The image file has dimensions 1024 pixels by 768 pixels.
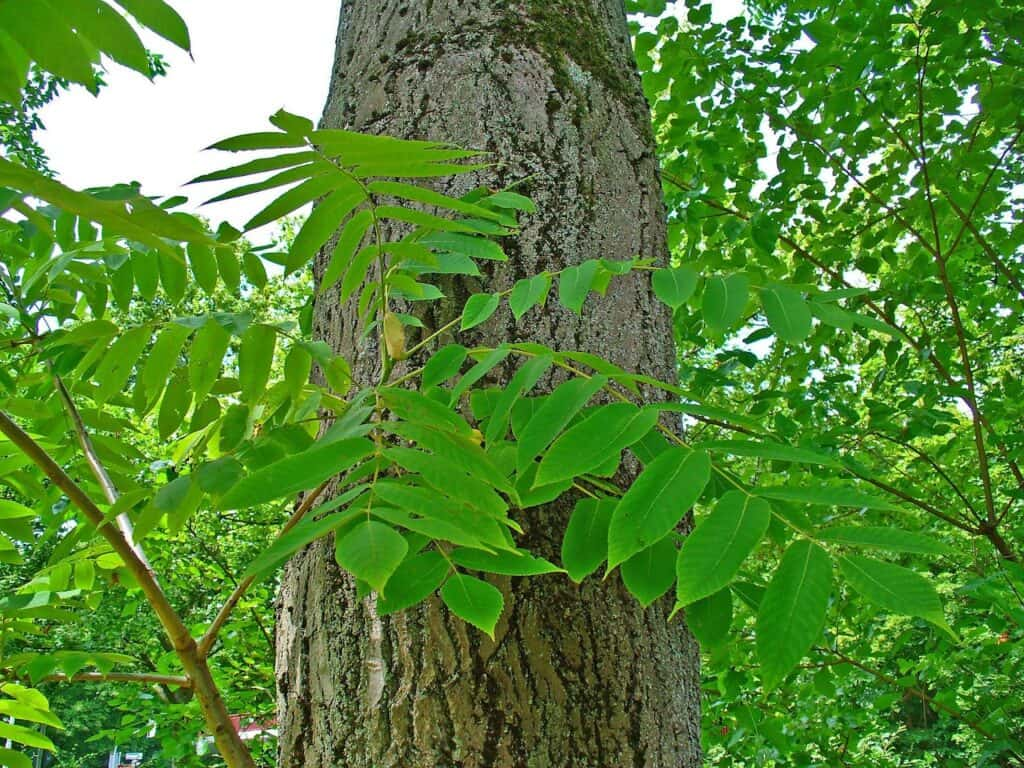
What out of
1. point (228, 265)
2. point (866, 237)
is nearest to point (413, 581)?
point (228, 265)

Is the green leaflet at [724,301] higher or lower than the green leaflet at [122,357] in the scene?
lower

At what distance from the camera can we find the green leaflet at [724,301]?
Answer: 40.7 inches

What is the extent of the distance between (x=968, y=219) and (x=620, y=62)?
6.42ft

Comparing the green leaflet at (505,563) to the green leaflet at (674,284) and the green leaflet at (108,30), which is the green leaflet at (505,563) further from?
the green leaflet at (108,30)

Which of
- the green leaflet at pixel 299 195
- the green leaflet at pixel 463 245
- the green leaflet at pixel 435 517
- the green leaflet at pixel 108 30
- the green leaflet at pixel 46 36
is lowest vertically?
the green leaflet at pixel 435 517

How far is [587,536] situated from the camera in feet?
3.11

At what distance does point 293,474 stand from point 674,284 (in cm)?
59

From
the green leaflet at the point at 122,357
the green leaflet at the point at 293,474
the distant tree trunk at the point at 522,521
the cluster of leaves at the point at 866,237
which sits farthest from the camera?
the cluster of leaves at the point at 866,237

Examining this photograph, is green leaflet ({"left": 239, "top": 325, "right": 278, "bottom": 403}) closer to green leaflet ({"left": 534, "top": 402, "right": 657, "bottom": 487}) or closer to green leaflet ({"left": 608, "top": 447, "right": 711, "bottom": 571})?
green leaflet ({"left": 534, "top": 402, "right": 657, "bottom": 487})

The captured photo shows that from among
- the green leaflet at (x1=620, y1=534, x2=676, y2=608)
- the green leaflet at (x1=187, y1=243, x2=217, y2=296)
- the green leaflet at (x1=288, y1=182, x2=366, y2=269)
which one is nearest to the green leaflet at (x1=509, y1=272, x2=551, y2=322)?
the green leaflet at (x1=288, y1=182, x2=366, y2=269)

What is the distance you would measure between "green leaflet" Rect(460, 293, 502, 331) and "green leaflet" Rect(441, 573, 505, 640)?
389 mm

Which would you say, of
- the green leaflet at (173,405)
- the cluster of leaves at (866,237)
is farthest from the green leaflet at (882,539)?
the cluster of leaves at (866,237)

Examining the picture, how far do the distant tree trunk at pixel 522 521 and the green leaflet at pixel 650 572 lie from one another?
0.20m

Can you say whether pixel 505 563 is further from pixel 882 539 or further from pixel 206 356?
pixel 206 356
